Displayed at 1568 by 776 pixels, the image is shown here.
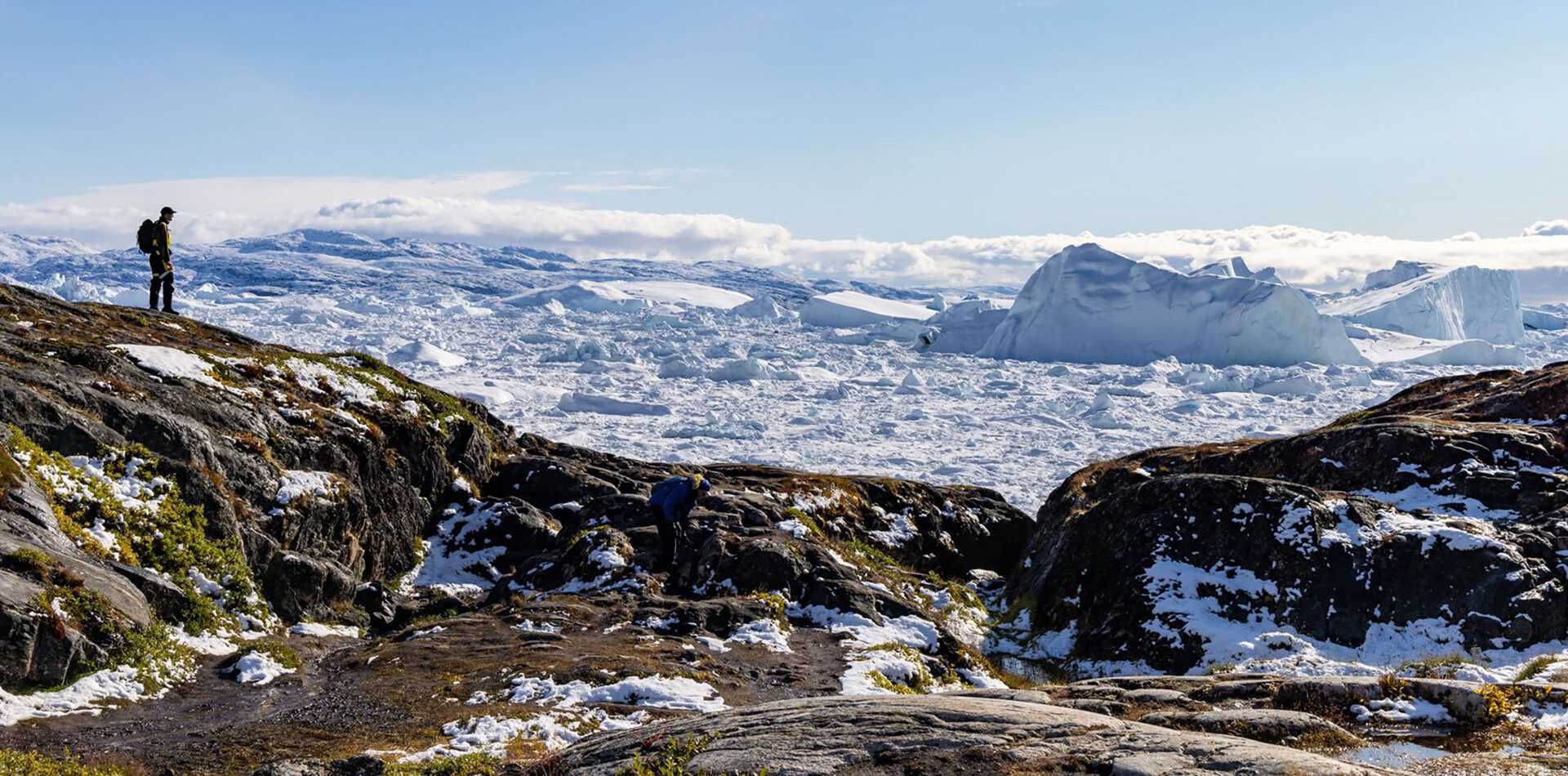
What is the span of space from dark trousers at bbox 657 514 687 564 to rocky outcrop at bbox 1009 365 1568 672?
8.27 metres

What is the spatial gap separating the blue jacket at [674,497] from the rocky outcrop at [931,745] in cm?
1123

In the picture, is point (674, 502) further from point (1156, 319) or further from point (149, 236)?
point (1156, 319)

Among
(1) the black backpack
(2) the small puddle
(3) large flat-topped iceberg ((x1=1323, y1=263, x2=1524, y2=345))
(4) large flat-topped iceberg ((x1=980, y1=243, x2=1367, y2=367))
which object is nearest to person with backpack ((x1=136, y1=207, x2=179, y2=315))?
(1) the black backpack

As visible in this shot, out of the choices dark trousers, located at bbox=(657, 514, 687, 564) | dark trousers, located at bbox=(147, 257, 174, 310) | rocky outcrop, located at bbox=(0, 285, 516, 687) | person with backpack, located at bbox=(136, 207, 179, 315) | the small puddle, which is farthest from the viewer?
dark trousers, located at bbox=(147, 257, 174, 310)

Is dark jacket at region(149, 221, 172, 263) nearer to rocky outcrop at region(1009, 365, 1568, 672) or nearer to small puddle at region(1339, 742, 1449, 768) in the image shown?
Answer: rocky outcrop at region(1009, 365, 1568, 672)

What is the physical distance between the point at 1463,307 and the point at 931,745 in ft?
605

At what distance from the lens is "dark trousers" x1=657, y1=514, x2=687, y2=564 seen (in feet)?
66.4

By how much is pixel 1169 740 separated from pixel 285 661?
1137 centimetres

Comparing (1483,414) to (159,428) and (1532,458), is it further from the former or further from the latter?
(159,428)

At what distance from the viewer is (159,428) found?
59.1 feet

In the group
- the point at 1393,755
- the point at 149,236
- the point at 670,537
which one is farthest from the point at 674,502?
the point at 149,236

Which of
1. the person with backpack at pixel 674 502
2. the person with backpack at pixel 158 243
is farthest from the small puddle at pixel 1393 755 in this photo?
the person with backpack at pixel 158 243

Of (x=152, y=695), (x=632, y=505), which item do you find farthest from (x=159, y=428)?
(x=632, y=505)

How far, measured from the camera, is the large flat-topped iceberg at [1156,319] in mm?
128000
